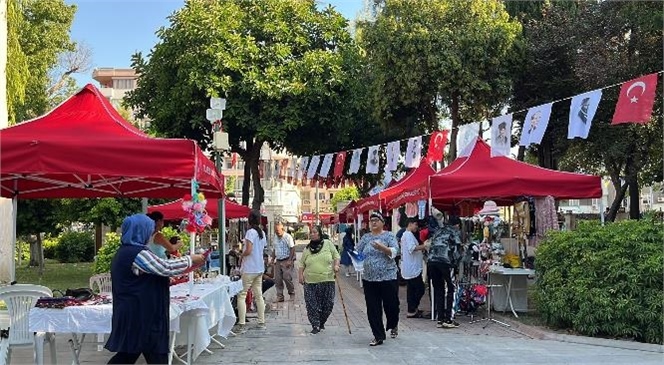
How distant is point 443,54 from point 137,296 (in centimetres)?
1701

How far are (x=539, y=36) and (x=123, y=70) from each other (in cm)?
7078

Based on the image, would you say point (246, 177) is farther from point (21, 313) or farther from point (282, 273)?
point (21, 313)

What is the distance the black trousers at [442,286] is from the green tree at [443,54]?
11333 mm

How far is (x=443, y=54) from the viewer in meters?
21.0

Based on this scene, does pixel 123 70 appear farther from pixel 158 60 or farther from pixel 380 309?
pixel 380 309

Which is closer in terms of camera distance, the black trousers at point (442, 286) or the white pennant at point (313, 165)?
the black trousers at point (442, 286)

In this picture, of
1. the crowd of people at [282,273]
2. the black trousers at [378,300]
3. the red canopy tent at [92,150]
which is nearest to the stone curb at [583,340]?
the crowd of people at [282,273]

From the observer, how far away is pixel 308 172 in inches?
899

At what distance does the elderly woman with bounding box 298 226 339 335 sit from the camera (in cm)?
993

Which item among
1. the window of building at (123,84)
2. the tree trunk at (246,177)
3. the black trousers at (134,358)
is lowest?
the black trousers at (134,358)

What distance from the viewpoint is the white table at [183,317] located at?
643cm

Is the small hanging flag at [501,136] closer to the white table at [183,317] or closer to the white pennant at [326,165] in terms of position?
the white table at [183,317]

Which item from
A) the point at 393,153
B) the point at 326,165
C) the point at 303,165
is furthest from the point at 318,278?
the point at 303,165

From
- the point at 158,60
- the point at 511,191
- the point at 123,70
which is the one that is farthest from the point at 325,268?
the point at 123,70
